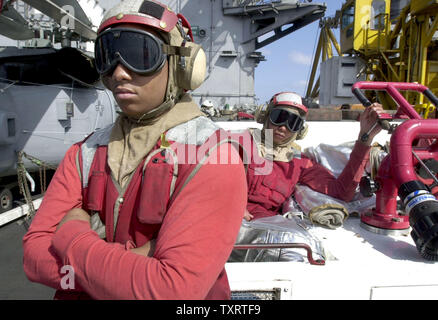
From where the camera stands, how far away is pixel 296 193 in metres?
2.58

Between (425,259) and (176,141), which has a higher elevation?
(176,141)

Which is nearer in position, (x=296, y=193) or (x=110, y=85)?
(x=110, y=85)

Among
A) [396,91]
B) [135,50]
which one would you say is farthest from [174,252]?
[396,91]

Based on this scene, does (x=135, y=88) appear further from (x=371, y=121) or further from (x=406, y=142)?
(x=371, y=121)

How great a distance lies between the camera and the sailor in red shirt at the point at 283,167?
243cm

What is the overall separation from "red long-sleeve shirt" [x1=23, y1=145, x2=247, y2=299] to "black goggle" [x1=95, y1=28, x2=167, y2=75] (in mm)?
389

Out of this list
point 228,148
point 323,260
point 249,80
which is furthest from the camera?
point 249,80

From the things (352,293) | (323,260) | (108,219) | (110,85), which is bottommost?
(352,293)

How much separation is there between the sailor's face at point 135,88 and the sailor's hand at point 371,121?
1.66 meters

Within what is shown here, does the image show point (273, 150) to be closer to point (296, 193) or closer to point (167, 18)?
point (296, 193)

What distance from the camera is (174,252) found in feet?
2.90

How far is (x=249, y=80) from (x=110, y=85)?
56.9ft

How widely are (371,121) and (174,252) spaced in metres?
1.88

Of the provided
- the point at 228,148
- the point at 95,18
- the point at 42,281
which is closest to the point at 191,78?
the point at 228,148
